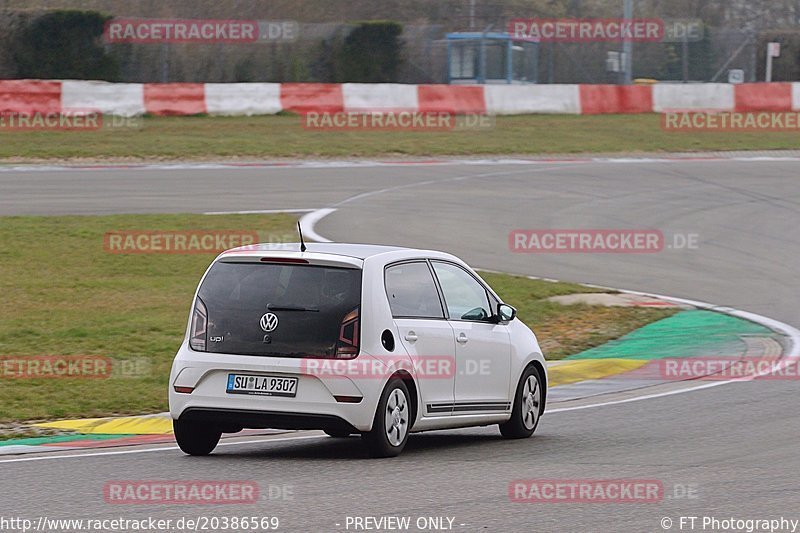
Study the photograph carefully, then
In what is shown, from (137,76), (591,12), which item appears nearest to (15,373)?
(137,76)

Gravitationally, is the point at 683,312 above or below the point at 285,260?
below

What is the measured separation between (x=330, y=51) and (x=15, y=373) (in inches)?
1319

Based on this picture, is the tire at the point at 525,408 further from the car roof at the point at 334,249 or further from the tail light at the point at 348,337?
the tail light at the point at 348,337

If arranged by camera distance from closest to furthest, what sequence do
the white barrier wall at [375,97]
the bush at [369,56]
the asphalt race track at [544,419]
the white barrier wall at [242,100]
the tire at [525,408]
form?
the asphalt race track at [544,419] < the tire at [525,408] < the white barrier wall at [375,97] < the white barrier wall at [242,100] < the bush at [369,56]

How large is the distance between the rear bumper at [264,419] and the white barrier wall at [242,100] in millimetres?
27332

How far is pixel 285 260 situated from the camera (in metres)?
9.25

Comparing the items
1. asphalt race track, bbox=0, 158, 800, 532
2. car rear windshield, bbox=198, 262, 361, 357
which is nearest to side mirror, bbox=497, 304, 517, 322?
asphalt race track, bbox=0, 158, 800, 532

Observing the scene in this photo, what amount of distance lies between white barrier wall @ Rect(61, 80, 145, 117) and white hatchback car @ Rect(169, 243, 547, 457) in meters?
25.1

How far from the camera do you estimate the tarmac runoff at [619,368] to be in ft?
33.8

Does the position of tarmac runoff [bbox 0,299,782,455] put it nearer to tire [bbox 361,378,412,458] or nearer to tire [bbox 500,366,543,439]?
tire [bbox 500,366,543,439]

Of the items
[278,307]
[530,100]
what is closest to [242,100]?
[530,100]

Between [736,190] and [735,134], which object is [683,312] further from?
[735,134]

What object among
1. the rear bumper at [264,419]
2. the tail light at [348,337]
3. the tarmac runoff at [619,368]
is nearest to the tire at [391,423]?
the rear bumper at [264,419]

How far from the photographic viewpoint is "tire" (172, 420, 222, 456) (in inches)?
367
